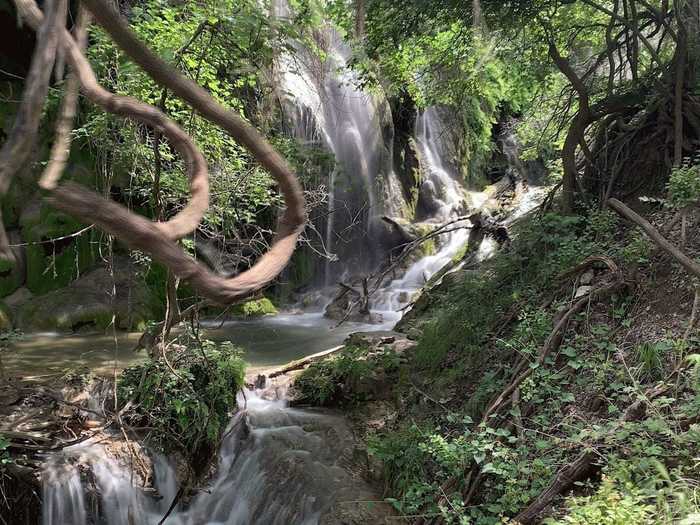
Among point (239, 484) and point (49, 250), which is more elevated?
point (49, 250)

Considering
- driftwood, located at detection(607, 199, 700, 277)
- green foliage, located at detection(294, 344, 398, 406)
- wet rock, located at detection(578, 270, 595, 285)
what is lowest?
green foliage, located at detection(294, 344, 398, 406)

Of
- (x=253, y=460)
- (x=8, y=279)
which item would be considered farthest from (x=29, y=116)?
(x=8, y=279)

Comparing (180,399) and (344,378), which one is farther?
(344,378)

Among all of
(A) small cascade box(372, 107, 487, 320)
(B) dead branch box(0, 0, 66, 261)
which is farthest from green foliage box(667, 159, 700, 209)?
(A) small cascade box(372, 107, 487, 320)

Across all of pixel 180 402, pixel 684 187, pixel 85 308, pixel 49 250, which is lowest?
pixel 180 402

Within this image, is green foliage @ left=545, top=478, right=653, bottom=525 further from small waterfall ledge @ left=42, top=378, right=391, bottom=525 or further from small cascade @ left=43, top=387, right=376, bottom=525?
small cascade @ left=43, top=387, right=376, bottom=525

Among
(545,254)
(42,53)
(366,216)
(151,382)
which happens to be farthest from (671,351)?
(366,216)

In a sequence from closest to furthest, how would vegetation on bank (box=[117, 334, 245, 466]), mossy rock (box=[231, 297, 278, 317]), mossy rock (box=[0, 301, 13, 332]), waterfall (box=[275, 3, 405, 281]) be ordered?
vegetation on bank (box=[117, 334, 245, 466]) < mossy rock (box=[0, 301, 13, 332]) < mossy rock (box=[231, 297, 278, 317]) < waterfall (box=[275, 3, 405, 281])

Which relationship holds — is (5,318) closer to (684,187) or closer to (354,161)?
(354,161)

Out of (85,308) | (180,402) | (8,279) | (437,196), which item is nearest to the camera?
(180,402)

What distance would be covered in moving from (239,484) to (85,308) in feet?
23.3

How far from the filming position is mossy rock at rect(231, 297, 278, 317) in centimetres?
1336

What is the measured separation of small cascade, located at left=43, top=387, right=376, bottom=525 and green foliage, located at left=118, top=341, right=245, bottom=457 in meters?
0.28

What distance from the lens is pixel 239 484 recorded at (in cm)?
567
